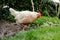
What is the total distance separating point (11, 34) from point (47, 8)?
2.64 metres

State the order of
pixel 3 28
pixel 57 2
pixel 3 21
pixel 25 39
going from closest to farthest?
pixel 25 39 → pixel 3 28 → pixel 3 21 → pixel 57 2

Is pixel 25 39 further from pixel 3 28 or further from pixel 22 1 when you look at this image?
pixel 22 1

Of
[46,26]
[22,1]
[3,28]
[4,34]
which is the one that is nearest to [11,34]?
[4,34]

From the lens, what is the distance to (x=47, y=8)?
26.4ft

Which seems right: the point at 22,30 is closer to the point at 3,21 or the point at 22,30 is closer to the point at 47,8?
the point at 3,21

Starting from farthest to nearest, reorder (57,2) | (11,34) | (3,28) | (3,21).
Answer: (57,2)
(3,21)
(3,28)
(11,34)

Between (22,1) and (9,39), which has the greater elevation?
(22,1)

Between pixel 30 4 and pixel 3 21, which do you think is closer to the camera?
pixel 3 21

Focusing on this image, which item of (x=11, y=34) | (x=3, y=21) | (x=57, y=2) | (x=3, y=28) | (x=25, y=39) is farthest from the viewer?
(x=57, y=2)

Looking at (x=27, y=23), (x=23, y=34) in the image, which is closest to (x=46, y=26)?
(x=27, y=23)

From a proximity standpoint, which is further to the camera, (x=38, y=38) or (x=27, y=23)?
(x=27, y=23)

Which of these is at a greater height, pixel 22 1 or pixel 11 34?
pixel 22 1

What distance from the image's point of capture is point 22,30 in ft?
19.9

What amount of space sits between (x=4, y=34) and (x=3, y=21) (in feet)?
3.81
